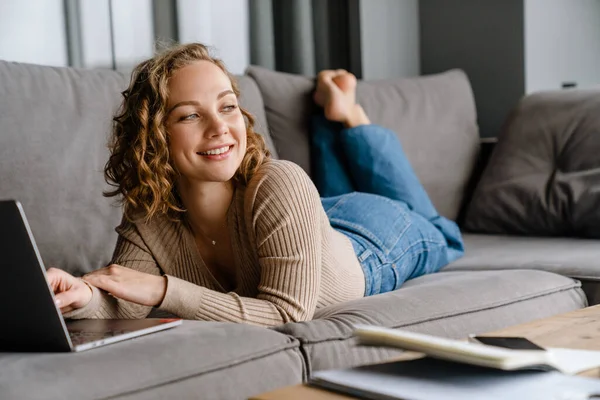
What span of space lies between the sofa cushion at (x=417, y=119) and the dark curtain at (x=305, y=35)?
0.46 metres

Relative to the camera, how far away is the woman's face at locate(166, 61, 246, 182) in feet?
5.36

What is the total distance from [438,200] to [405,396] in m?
1.98

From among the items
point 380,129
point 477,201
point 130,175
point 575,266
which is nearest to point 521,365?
point 130,175

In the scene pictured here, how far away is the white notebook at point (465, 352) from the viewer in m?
0.86

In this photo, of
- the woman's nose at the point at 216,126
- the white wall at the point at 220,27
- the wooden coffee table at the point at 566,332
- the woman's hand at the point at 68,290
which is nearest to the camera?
the wooden coffee table at the point at 566,332

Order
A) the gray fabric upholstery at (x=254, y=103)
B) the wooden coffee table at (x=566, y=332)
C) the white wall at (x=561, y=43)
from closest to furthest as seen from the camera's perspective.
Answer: the wooden coffee table at (x=566, y=332), the gray fabric upholstery at (x=254, y=103), the white wall at (x=561, y=43)

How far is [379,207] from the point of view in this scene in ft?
7.38

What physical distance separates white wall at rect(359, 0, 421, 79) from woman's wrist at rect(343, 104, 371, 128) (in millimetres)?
912

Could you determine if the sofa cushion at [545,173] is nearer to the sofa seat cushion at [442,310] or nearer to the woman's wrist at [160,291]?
the sofa seat cushion at [442,310]

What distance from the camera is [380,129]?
2557 mm

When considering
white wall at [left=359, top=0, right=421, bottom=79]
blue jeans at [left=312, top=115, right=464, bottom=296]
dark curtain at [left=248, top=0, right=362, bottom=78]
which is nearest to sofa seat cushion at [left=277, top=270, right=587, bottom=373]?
blue jeans at [left=312, top=115, right=464, bottom=296]

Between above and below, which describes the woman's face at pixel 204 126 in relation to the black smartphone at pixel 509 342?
above

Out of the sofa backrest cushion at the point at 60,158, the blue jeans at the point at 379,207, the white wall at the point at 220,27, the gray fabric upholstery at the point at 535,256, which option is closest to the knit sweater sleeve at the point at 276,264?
the blue jeans at the point at 379,207

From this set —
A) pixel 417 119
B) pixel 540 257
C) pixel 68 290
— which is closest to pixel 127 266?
pixel 68 290
